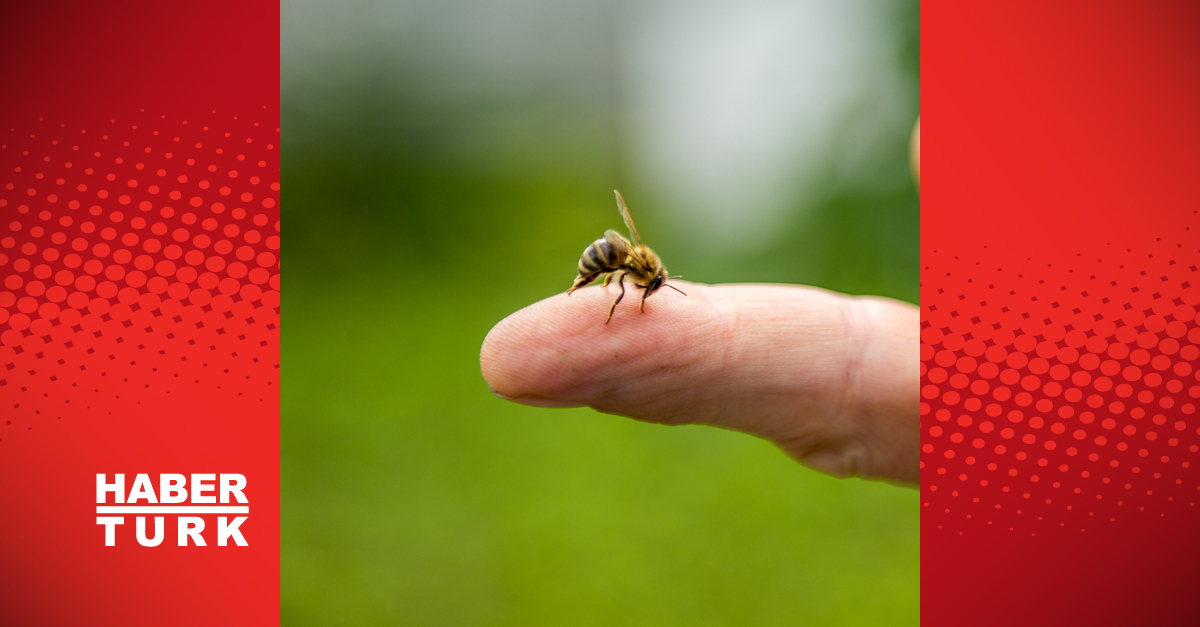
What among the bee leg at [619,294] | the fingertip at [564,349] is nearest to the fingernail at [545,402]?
the fingertip at [564,349]

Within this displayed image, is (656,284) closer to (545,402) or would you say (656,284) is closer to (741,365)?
(741,365)

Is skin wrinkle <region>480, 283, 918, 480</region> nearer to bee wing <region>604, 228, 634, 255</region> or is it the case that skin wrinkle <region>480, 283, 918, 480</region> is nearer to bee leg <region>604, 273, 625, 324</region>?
bee leg <region>604, 273, 625, 324</region>

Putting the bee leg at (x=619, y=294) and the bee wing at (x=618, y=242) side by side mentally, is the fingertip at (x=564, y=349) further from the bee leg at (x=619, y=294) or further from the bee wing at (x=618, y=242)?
the bee wing at (x=618, y=242)

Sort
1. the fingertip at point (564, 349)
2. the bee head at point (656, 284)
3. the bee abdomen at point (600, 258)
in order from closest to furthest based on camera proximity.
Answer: the fingertip at point (564, 349) < the bee abdomen at point (600, 258) < the bee head at point (656, 284)

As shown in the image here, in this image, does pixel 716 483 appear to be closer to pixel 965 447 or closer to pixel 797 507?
pixel 797 507

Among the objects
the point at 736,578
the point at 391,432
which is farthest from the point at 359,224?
the point at 736,578

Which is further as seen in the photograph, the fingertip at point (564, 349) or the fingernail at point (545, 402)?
the fingernail at point (545, 402)

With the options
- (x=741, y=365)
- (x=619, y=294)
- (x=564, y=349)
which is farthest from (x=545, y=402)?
(x=741, y=365)
